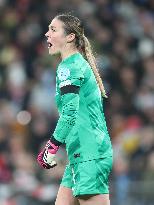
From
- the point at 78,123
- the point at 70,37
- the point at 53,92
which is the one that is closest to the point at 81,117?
the point at 78,123

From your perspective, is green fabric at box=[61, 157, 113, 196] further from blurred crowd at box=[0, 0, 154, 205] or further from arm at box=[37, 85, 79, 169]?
blurred crowd at box=[0, 0, 154, 205]

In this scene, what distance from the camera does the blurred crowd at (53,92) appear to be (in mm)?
9328

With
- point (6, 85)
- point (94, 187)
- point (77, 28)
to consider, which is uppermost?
point (6, 85)

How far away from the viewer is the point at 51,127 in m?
10.6

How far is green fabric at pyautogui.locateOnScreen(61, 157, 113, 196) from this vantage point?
521cm

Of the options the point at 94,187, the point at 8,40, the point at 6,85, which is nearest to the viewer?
the point at 94,187

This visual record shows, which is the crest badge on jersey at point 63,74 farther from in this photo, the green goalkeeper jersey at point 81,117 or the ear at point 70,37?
the ear at point 70,37

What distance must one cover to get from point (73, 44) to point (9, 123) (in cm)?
554

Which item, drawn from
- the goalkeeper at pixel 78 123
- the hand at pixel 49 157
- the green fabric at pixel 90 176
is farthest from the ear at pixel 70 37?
the green fabric at pixel 90 176

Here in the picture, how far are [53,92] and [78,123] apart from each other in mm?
6050

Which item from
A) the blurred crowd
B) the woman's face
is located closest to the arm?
the woman's face

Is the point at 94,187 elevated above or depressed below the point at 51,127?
below

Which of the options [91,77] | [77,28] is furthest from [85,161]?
[77,28]

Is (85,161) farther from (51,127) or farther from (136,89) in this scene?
(136,89)
